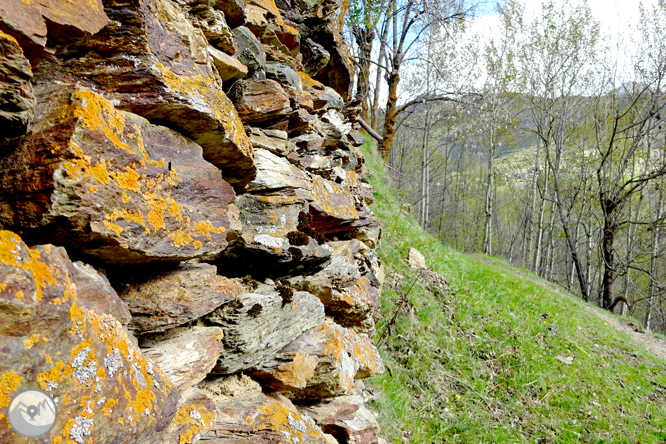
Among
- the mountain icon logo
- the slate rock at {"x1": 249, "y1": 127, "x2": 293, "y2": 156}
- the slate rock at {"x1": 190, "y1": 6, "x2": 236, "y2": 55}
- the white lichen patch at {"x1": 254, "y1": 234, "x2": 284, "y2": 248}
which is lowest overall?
the mountain icon logo

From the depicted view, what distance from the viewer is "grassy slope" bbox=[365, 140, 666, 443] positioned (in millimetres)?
5703

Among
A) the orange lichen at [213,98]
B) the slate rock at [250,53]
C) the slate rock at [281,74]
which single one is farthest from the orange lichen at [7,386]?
the slate rock at [281,74]

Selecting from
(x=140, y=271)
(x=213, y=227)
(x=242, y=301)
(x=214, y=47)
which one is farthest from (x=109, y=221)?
(x=214, y=47)

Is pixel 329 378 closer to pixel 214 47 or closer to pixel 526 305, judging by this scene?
pixel 214 47

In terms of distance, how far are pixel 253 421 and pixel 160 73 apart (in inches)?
90.4

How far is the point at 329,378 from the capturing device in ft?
11.4

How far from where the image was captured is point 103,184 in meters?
1.72

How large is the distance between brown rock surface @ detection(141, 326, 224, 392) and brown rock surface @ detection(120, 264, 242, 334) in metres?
0.11

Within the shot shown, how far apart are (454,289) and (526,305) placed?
2991 mm

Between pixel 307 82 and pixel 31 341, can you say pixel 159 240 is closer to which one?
pixel 31 341

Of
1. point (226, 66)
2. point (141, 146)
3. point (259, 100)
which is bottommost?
point (141, 146)

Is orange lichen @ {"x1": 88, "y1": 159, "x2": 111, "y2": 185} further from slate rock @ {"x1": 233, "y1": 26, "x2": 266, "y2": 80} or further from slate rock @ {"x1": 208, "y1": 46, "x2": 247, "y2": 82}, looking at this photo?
slate rock @ {"x1": 233, "y1": 26, "x2": 266, "y2": 80}

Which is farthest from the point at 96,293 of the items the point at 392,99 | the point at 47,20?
the point at 392,99

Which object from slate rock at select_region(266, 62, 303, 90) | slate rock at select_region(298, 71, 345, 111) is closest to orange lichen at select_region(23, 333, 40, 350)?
slate rock at select_region(266, 62, 303, 90)
